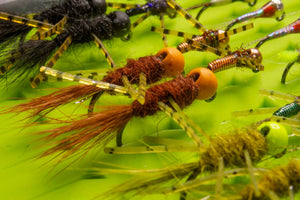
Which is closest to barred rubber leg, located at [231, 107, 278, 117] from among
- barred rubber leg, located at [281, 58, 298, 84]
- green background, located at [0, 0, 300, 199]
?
green background, located at [0, 0, 300, 199]

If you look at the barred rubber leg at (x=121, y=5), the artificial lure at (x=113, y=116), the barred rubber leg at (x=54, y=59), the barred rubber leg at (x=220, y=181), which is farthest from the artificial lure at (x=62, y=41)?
the barred rubber leg at (x=220, y=181)

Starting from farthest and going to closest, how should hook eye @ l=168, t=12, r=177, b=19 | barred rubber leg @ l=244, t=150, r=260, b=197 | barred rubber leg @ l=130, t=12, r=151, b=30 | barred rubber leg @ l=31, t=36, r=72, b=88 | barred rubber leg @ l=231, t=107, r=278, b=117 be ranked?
hook eye @ l=168, t=12, r=177, b=19 < barred rubber leg @ l=130, t=12, r=151, b=30 < barred rubber leg @ l=31, t=36, r=72, b=88 < barred rubber leg @ l=231, t=107, r=278, b=117 < barred rubber leg @ l=244, t=150, r=260, b=197

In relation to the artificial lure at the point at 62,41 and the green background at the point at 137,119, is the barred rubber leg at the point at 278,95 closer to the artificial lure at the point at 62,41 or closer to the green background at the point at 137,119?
the green background at the point at 137,119

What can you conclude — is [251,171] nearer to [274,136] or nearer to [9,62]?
[274,136]

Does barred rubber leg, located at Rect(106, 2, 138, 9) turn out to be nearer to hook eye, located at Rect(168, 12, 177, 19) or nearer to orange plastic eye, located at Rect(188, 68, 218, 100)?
hook eye, located at Rect(168, 12, 177, 19)

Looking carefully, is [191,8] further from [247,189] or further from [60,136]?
[247,189]

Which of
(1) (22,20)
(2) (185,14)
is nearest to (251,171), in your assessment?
(2) (185,14)
